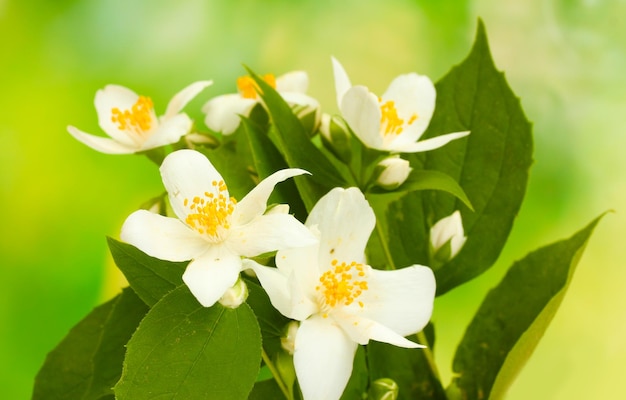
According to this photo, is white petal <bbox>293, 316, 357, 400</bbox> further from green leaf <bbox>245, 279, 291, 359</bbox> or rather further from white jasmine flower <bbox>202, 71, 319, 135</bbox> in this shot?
white jasmine flower <bbox>202, 71, 319, 135</bbox>

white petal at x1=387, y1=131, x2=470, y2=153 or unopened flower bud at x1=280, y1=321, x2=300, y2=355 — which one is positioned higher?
white petal at x1=387, y1=131, x2=470, y2=153

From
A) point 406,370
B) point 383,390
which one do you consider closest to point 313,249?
point 383,390

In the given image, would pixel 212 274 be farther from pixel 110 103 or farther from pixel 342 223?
pixel 110 103

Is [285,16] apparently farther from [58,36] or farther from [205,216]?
[205,216]

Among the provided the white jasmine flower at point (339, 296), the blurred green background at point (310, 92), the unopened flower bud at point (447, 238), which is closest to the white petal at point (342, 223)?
the white jasmine flower at point (339, 296)

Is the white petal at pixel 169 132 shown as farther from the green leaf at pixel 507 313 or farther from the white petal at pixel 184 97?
the green leaf at pixel 507 313

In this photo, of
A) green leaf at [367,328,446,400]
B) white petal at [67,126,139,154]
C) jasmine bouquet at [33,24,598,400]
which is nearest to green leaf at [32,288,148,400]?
jasmine bouquet at [33,24,598,400]

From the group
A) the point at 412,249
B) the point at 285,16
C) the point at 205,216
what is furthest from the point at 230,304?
the point at 285,16
